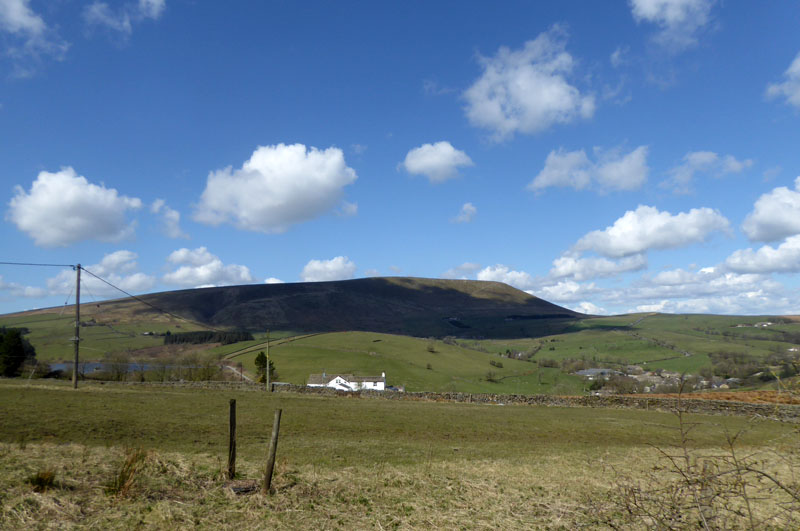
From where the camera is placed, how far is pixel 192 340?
162 meters

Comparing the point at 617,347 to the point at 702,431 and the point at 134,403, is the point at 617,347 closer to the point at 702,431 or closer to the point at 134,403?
the point at 702,431

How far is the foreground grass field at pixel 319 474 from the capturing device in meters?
8.55

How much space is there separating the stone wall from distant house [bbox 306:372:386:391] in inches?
1587

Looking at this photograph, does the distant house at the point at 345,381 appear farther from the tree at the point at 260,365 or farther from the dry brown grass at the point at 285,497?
the dry brown grass at the point at 285,497

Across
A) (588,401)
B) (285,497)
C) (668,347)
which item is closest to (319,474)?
(285,497)

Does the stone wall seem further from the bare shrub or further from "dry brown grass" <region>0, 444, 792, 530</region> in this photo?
"dry brown grass" <region>0, 444, 792, 530</region>

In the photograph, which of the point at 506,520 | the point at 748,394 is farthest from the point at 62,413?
the point at 748,394

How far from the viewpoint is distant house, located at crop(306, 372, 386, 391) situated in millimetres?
96256

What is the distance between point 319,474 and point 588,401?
4401cm

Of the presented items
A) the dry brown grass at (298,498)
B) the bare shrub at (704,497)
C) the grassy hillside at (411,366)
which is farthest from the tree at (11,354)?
the bare shrub at (704,497)

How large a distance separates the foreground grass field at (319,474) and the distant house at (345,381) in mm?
72414

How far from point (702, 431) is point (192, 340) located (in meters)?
160

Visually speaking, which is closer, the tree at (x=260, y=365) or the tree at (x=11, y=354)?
the tree at (x=11, y=354)

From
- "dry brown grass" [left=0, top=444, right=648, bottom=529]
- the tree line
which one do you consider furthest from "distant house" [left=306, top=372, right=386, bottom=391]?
"dry brown grass" [left=0, top=444, right=648, bottom=529]
